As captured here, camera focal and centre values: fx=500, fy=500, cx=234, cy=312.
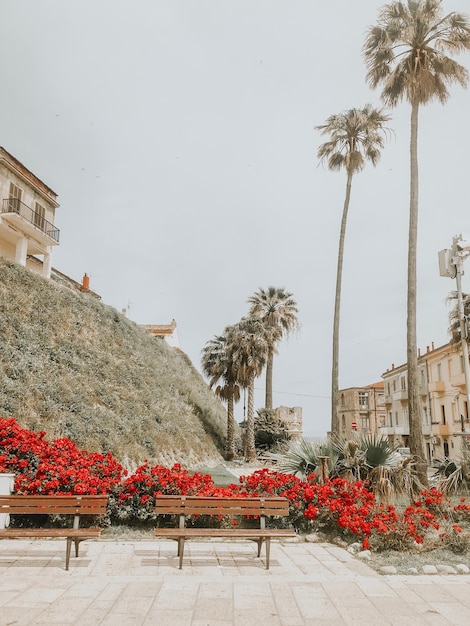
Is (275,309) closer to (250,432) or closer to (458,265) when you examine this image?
(250,432)

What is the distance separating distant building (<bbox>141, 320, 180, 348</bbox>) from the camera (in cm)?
5286

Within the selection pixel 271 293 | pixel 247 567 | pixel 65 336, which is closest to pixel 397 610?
pixel 247 567

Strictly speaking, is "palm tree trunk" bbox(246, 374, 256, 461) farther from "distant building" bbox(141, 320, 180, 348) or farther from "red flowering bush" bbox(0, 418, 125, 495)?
"red flowering bush" bbox(0, 418, 125, 495)

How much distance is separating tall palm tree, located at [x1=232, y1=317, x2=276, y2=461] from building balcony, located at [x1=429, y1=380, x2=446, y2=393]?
16979mm

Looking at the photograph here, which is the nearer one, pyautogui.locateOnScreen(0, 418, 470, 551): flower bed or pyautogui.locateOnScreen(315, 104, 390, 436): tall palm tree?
pyautogui.locateOnScreen(0, 418, 470, 551): flower bed

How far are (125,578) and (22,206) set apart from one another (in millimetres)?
29093

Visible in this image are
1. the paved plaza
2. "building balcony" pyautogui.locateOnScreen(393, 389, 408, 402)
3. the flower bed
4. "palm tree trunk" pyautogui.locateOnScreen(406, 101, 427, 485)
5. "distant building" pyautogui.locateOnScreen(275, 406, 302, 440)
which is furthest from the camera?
"building balcony" pyautogui.locateOnScreen(393, 389, 408, 402)

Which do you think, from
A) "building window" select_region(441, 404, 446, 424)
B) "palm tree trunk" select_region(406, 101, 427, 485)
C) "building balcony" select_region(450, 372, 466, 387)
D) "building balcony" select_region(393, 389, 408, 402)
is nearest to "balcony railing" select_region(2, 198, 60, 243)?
"palm tree trunk" select_region(406, 101, 427, 485)

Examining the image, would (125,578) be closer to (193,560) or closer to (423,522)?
(193,560)

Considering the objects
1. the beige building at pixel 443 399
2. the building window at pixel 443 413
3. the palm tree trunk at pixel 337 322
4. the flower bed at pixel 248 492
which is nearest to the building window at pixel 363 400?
the beige building at pixel 443 399

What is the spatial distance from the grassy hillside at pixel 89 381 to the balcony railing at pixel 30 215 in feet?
20.3

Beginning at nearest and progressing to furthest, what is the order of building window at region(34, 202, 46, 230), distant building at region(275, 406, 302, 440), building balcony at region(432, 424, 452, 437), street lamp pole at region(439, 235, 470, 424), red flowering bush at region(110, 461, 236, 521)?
red flowering bush at region(110, 461, 236, 521)
street lamp pole at region(439, 235, 470, 424)
building window at region(34, 202, 46, 230)
building balcony at region(432, 424, 452, 437)
distant building at region(275, 406, 302, 440)

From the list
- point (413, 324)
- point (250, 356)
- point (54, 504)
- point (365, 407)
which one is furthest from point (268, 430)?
point (365, 407)

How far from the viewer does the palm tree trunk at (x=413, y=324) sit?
13578mm
